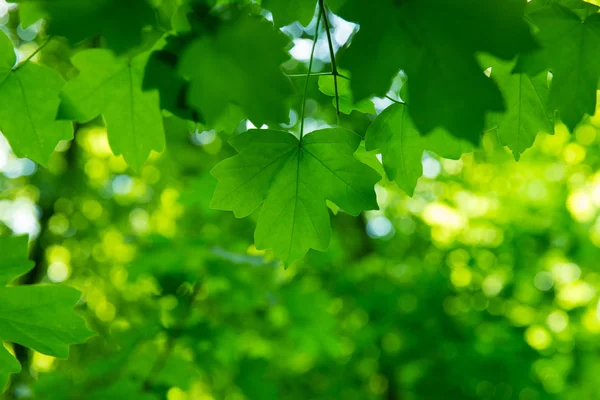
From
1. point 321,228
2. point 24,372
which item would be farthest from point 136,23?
point 24,372

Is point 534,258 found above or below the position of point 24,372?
above

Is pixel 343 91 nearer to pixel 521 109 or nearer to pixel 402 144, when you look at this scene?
pixel 402 144

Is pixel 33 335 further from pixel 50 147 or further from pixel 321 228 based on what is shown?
pixel 321 228

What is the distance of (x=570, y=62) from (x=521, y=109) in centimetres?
21

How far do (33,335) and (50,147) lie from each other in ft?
2.20

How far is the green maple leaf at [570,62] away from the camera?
4.30 feet

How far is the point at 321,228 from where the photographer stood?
1567 millimetres

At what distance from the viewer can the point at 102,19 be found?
1.02m

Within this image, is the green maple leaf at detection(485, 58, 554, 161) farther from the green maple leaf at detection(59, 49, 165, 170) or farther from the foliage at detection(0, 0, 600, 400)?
the green maple leaf at detection(59, 49, 165, 170)

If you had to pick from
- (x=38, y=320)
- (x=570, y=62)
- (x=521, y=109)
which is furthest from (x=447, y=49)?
(x=38, y=320)

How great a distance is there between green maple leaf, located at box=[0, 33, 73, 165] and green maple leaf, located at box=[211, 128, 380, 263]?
1.61ft

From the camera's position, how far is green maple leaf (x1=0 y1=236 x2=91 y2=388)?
168cm

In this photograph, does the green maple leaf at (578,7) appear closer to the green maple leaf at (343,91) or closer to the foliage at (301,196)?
the foliage at (301,196)

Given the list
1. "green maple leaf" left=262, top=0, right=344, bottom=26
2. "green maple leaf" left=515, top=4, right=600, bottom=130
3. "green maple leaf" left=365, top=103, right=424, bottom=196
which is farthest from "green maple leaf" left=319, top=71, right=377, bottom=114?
"green maple leaf" left=515, top=4, right=600, bottom=130
